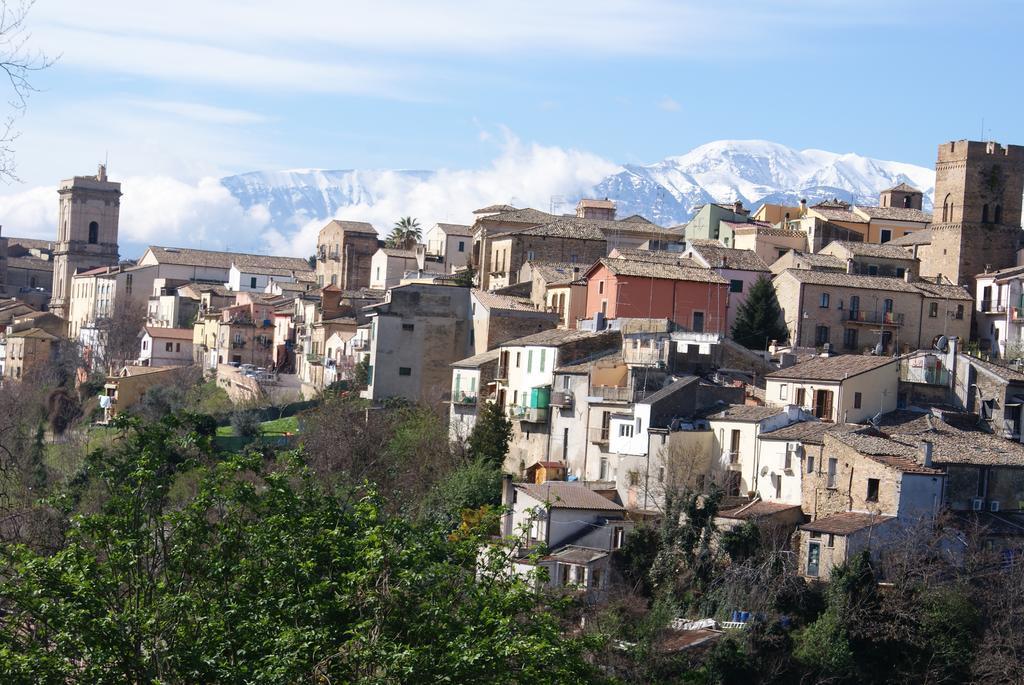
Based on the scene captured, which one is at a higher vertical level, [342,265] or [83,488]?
[342,265]

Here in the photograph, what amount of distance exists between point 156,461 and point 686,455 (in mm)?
20073

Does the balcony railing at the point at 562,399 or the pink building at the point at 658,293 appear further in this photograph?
the pink building at the point at 658,293

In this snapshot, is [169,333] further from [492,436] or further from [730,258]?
[492,436]

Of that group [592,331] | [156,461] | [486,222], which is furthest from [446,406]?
[156,461]

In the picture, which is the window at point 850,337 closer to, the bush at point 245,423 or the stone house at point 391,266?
the bush at point 245,423

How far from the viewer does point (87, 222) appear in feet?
392

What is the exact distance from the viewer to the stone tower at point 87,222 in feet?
384

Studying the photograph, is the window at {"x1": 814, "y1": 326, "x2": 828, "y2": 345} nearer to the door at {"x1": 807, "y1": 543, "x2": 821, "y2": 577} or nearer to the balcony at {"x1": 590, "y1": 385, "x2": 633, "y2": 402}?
the balcony at {"x1": 590, "y1": 385, "x2": 633, "y2": 402}

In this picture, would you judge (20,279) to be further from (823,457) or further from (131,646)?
(131,646)

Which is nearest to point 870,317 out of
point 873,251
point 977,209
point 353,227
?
point 873,251

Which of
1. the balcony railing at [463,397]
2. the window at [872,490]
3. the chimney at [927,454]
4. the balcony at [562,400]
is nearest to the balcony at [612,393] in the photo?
the balcony at [562,400]

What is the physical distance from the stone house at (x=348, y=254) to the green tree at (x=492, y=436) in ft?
124

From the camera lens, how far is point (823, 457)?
127 feet

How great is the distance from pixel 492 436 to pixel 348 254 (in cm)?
3988
